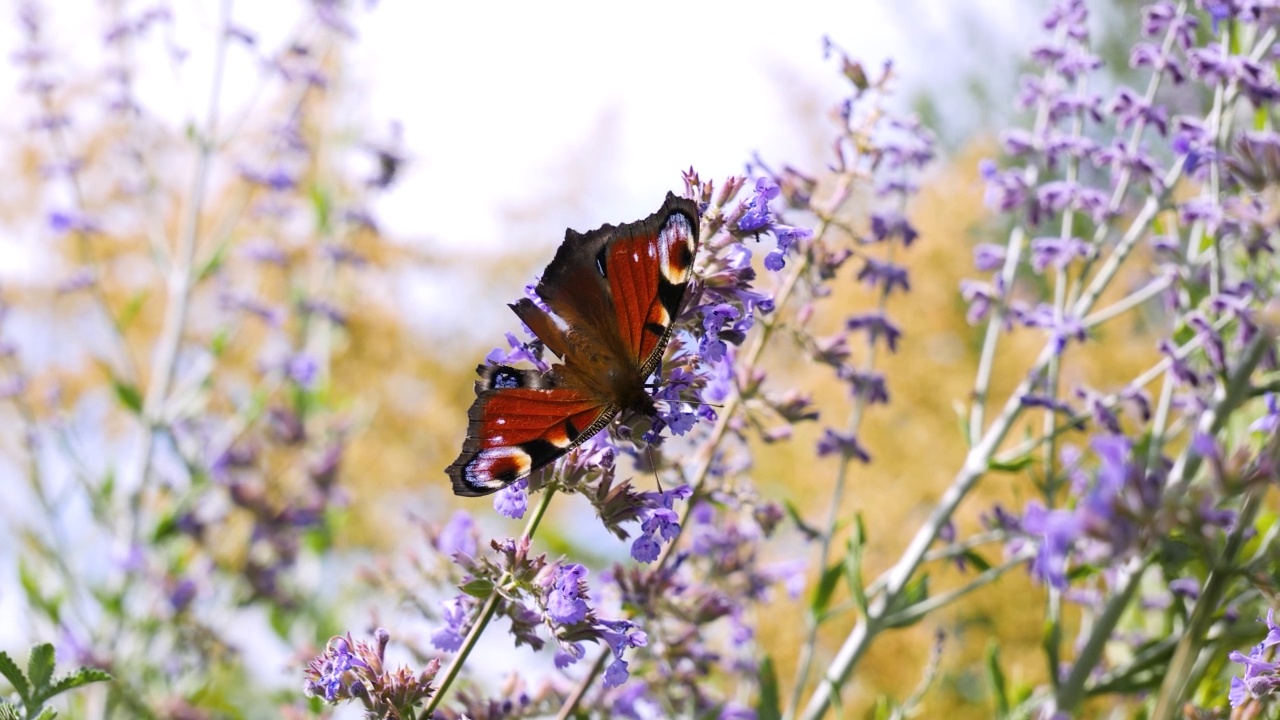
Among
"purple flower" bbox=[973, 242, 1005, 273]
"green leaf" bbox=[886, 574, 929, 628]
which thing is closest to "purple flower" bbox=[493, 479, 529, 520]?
Result: "green leaf" bbox=[886, 574, 929, 628]

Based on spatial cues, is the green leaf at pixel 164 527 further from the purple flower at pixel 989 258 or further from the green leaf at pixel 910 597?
the purple flower at pixel 989 258

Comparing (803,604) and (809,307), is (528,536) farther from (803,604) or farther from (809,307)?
(803,604)

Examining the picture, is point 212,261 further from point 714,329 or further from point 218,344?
point 714,329

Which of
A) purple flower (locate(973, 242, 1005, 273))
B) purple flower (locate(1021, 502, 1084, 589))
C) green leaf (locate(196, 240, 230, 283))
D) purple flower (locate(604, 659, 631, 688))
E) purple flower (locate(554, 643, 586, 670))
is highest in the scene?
purple flower (locate(973, 242, 1005, 273))

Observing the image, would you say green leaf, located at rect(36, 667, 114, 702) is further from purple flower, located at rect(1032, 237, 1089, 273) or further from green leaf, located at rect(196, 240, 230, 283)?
green leaf, located at rect(196, 240, 230, 283)

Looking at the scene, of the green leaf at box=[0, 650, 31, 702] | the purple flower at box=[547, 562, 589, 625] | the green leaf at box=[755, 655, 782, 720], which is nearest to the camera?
the green leaf at box=[0, 650, 31, 702]

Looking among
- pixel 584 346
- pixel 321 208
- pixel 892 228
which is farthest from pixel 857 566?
pixel 321 208

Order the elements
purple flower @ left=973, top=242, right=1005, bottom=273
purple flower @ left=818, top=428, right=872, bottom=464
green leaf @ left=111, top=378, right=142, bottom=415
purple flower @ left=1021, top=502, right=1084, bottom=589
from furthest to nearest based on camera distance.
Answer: green leaf @ left=111, top=378, right=142, bottom=415
purple flower @ left=973, top=242, right=1005, bottom=273
purple flower @ left=818, top=428, right=872, bottom=464
purple flower @ left=1021, top=502, right=1084, bottom=589

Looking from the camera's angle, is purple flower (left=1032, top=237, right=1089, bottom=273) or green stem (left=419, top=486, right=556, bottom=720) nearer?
green stem (left=419, top=486, right=556, bottom=720)

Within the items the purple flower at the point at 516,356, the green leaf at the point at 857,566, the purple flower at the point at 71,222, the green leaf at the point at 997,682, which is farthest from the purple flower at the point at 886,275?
the purple flower at the point at 71,222
